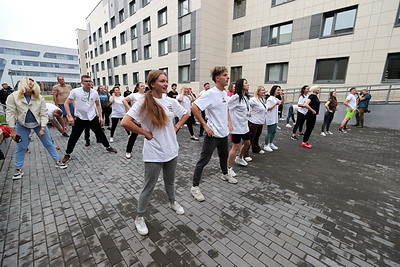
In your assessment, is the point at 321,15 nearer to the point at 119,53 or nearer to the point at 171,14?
the point at 171,14

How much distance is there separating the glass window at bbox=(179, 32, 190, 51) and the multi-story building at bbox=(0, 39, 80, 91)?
70.5 meters

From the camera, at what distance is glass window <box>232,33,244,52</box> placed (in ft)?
55.2

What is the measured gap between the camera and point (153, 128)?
226cm

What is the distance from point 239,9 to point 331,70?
9.48 metres

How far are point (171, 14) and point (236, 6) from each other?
19.8 feet

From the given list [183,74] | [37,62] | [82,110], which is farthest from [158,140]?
[37,62]

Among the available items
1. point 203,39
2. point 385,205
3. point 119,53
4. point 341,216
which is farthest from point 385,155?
point 119,53

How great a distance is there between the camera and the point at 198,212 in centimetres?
282

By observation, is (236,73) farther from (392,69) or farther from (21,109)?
(21,109)

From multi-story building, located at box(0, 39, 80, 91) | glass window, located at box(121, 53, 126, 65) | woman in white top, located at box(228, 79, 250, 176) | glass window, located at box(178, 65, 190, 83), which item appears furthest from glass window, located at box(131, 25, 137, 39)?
multi-story building, located at box(0, 39, 80, 91)

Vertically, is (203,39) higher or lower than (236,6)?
lower

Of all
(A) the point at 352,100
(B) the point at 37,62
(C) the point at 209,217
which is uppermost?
(B) the point at 37,62

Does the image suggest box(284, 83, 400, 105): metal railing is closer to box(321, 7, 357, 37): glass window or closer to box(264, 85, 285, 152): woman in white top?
box(321, 7, 357, 37): glass window

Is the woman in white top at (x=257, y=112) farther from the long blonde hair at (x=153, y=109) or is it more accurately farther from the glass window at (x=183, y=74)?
the glass window at (x=183, y=74)
